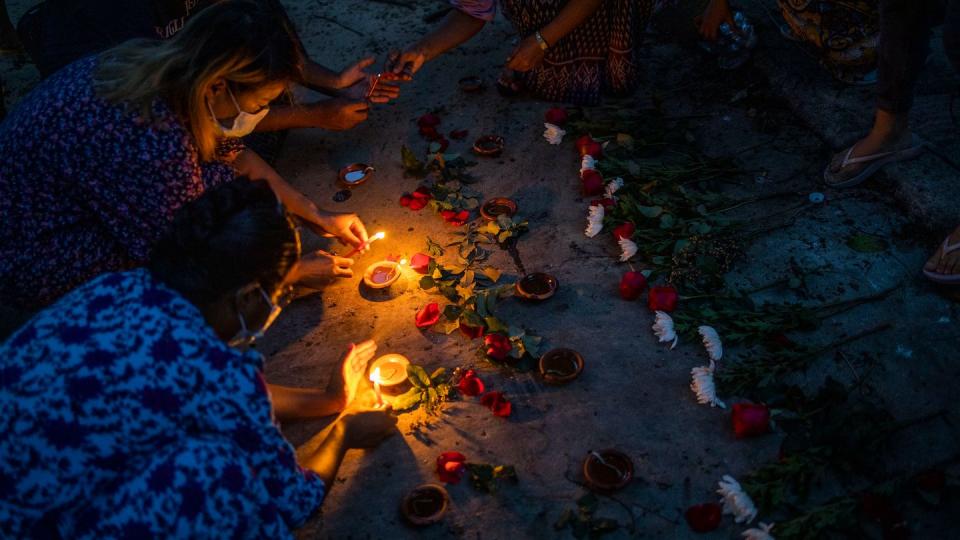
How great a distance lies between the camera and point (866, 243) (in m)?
3.42

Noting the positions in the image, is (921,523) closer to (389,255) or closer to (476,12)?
(389,255)

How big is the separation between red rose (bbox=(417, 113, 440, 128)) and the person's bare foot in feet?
9.73

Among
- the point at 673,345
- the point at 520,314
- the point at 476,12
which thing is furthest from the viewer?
the point at 476,12

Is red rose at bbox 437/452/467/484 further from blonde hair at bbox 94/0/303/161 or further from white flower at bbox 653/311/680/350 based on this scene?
blonde hair at bbox 94/0/303/161

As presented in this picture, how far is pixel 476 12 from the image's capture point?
421 cm

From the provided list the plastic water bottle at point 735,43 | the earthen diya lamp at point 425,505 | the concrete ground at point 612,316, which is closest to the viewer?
the earthen diya lamp at point 425,505

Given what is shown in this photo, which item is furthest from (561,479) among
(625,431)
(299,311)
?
(299,311)

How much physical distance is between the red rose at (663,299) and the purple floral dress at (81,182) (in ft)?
6.60

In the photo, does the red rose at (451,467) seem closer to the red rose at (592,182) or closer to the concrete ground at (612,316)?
the concrete ground at (612,316)

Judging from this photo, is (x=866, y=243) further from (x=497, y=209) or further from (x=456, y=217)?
(x=456, y=217)

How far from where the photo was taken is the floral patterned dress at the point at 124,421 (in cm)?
177

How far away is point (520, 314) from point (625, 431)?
819 mm

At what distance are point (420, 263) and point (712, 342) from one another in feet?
5.06

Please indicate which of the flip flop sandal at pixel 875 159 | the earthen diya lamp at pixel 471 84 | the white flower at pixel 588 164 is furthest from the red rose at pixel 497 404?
the earthen diya lamp at pixel 471 84
